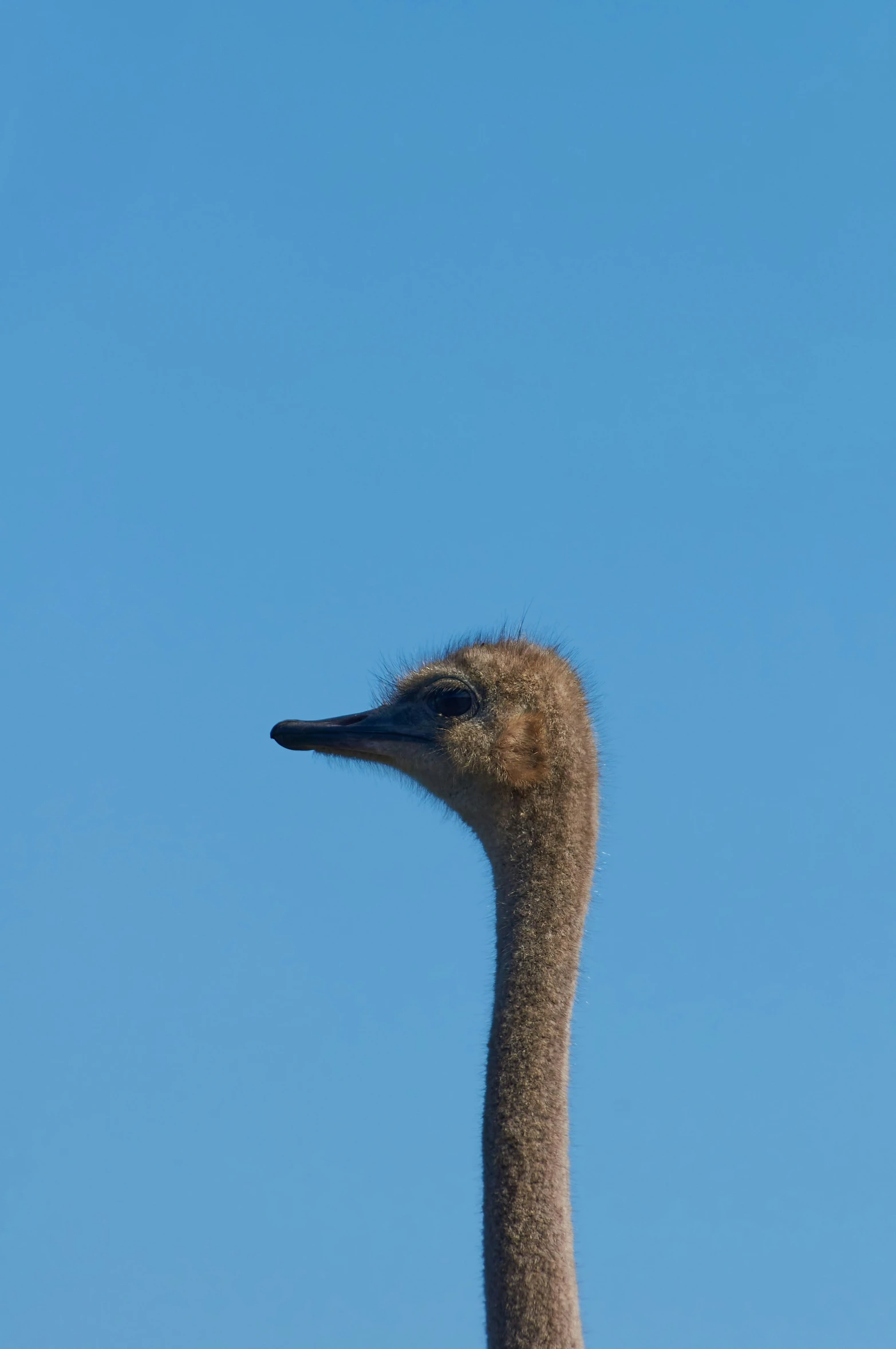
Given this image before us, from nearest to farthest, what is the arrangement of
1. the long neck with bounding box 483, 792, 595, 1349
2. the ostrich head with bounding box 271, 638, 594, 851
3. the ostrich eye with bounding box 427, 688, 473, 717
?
the long neck with bounding box 483, 792, 595, 1349
the ostrich head with bounding box 271, 638, 594, 851
the ostrich eye with bounding box 427, 688, 473, 717

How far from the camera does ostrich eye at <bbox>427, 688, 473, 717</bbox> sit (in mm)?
6133

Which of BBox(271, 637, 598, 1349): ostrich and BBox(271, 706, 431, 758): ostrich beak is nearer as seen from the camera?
BBox(271, 637, 598, 1349): ostrich

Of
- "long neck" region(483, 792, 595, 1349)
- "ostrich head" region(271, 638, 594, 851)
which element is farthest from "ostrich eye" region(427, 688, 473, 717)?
"long neck" region(483, 792, 595, 1349)

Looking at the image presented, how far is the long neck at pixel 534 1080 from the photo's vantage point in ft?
15.0

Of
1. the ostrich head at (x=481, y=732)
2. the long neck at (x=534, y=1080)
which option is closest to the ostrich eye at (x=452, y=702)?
the ostrich head at (x=481, y=732)

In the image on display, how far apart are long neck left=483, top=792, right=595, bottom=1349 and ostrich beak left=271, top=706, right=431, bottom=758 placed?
72 centimetres

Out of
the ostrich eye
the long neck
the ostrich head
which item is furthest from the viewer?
the ostrich eye

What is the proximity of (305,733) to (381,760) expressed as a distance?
280mm

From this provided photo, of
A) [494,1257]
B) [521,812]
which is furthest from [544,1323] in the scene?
[521,812]

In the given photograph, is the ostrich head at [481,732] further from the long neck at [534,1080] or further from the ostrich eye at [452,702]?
the long neck at [534,1080]

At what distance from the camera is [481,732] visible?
596 centimetres

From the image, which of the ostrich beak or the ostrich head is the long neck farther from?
the ostrich beak

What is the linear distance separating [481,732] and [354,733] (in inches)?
21.1

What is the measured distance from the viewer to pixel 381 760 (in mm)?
6352
